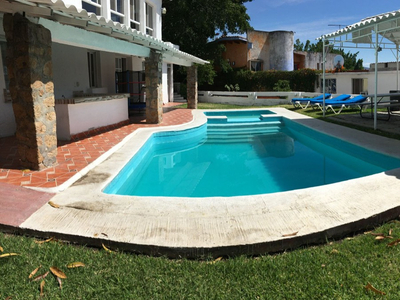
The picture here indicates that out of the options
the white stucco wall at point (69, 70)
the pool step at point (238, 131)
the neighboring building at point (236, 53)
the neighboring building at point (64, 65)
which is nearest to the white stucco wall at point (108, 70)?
the neighboring building at point (64, 65)

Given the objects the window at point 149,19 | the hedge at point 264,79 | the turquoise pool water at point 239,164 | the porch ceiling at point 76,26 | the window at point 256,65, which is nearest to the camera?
the porch ceiling at point 76,26

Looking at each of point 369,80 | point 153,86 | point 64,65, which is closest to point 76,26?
point 64,65

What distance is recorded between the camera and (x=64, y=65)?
11875 mm

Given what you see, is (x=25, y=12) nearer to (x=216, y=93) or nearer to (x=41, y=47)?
(x=41, y=47)

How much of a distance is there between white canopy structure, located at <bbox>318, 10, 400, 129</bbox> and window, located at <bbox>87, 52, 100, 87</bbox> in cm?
961

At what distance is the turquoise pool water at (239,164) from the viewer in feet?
22.4

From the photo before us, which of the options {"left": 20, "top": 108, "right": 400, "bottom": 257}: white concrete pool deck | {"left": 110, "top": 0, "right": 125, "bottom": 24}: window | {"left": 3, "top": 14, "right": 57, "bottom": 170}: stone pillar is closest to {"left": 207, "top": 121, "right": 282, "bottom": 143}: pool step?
{"left": 110, "top": 0, "right": 125, "bottom": 24}: window

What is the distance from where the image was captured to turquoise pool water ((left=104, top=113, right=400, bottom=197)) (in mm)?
6832

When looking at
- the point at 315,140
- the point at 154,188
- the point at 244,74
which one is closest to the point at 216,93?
the point at 244,74

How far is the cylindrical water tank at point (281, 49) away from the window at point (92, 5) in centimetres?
2534

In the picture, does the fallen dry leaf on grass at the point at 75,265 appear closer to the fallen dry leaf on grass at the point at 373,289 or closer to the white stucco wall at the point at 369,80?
the fallen dry leaf on grass at the point at 373,289

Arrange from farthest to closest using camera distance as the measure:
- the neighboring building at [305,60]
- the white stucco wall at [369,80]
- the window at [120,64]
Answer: the neighboring building at [305,60] → the white stucco wall at [369,80] → the window at [120,64]

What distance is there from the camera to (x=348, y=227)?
390 centimetres

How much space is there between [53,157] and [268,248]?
482 centimetres
